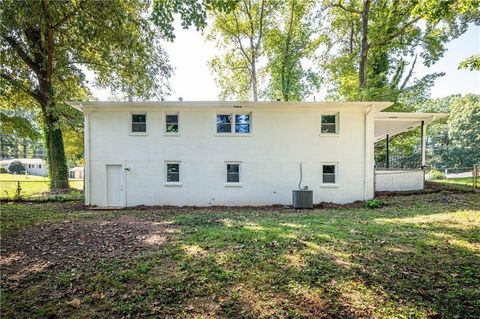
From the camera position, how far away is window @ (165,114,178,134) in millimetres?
12617

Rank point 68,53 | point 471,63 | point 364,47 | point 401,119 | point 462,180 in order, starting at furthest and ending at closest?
point 462,180 → point 364,47 → point 68,53 → point 401,119 → point 471,63

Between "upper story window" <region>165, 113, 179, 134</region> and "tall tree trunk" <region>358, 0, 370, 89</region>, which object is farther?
"tall tree trunk" <region>358, 0, 370, 89</region>

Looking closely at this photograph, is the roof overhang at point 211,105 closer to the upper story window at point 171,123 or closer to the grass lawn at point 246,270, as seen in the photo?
Answer: the upper story window at point 171,123

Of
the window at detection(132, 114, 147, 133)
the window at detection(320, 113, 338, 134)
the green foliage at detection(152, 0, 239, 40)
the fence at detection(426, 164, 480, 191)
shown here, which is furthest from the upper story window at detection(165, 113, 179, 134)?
the fence at detection(426, 164, 480, 191)

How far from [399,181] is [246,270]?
12774 mm

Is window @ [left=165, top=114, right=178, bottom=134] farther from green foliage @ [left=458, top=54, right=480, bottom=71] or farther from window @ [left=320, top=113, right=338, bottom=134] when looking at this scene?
green foliage @ [left=458, top=54, right=480, bottom=71]

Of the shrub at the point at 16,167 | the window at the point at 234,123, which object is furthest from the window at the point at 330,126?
the shrub at the point at 16,167

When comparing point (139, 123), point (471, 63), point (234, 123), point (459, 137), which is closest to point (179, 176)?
point (139, 123)

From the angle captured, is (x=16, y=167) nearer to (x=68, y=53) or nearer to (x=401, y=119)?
(x=68, y=53)

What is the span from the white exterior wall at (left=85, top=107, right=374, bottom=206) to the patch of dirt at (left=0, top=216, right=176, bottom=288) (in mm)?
4235

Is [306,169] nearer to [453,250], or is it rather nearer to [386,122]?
[386,122]

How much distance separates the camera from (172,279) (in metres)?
4.25

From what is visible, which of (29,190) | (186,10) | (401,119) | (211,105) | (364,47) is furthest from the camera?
(364,47)

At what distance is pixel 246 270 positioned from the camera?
445cm
